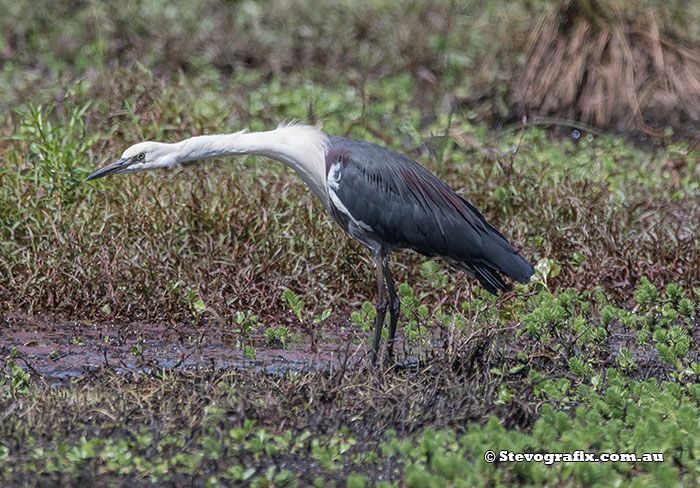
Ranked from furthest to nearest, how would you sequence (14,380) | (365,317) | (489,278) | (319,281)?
1. (319,281)
2. (365,317)
3. (489,278)
4. (14,380)

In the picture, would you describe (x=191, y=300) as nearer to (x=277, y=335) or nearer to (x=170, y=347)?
(x=170, y=347)

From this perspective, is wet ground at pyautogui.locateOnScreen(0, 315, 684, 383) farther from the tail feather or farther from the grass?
the tail feather

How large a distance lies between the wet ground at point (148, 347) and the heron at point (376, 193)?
0.42 metres

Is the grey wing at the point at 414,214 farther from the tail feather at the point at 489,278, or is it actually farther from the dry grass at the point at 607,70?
the dry grass at the point at 607,70

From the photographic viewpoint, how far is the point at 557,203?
6.19 m

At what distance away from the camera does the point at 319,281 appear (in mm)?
5672

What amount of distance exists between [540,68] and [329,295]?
12.6 feet

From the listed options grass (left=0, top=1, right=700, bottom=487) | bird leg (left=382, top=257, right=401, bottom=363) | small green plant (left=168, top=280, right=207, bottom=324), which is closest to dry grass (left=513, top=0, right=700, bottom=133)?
grass (left=0, top=1, right=700, bottom=487)

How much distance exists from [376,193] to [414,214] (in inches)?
8.3

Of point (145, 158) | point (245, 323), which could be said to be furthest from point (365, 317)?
point (145, 158)

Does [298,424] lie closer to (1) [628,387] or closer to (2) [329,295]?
(1) [628,387]

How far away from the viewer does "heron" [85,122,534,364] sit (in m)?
4.65

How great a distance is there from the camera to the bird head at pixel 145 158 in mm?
4723

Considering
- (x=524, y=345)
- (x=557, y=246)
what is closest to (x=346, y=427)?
(x=524, y=345)
